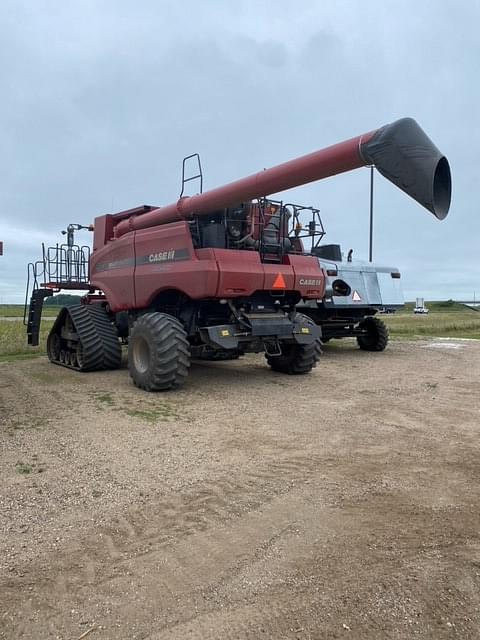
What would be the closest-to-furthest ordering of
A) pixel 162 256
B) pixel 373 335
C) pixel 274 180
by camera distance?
1. pixel 274 180
2. pixel 162 256
3. pixel 373 335

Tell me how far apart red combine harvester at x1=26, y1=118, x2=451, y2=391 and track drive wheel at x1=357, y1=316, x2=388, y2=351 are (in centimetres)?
575

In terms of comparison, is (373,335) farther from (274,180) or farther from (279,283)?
(274,180)

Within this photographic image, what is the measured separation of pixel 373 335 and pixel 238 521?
12.3m

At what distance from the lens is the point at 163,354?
786cm

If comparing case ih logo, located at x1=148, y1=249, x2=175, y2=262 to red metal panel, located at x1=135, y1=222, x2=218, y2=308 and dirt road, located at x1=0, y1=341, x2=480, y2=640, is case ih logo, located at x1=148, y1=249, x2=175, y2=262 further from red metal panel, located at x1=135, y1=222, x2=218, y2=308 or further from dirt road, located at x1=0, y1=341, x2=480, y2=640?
dirt road, located at x1=0, y1=341, x2=480, y2=640

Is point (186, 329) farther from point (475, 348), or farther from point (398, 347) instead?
point (475, 348)

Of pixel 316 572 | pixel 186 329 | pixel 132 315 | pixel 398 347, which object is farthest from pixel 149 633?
pixel 398 347

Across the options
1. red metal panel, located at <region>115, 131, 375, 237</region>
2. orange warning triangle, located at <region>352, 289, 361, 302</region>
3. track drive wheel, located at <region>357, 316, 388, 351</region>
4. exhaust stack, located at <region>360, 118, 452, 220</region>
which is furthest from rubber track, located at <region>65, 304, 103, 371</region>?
track drive wheel, located at <region>357, 316, 388, 351</region>

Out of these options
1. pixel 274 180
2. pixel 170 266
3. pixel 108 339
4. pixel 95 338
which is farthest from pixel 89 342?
pixel 274 180

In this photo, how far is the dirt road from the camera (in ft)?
8.25

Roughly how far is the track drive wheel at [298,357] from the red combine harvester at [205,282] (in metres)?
0.02

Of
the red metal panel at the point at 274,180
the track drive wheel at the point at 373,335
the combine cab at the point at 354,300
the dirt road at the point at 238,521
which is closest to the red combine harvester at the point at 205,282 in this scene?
the red metal panel at the point at 274,180

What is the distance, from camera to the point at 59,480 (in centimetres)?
425

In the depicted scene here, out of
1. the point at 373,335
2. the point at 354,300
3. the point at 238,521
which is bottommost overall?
the point at 238,521
